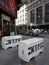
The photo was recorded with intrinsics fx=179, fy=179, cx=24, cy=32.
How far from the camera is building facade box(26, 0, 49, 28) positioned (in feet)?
274

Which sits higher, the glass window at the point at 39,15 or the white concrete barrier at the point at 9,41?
the glass window at the point at 39,15

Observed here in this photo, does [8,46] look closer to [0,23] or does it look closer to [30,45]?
[30,45]

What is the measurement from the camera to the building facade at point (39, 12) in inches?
3289

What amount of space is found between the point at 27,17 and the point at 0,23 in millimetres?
82932

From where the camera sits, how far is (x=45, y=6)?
83938mm

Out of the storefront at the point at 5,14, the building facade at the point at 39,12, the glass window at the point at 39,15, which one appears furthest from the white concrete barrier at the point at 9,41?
the glass window at the point at 39,15

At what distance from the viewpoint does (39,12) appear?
297ft

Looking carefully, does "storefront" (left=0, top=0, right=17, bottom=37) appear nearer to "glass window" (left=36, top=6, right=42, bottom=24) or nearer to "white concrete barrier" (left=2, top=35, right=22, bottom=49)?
"white concrete barrier" (left=2, top=35, right=22, bottom=49)

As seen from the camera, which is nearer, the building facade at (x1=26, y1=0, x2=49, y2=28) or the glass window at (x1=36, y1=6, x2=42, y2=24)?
the building facade at (x1=26, y1=0, x2=49, y2=28)

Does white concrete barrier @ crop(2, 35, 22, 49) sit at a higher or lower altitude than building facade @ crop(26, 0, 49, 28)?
lower

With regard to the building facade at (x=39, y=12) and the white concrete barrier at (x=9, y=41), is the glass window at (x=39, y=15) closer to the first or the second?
the building facade at (x=39, y=12)

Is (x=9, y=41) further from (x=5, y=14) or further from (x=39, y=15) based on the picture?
(x=39, y=15)

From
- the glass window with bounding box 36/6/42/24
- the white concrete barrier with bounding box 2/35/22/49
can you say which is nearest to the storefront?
the white concrete barrier with bounding box 2/35/22/49

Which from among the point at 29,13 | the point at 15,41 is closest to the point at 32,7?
the point at 29,13
